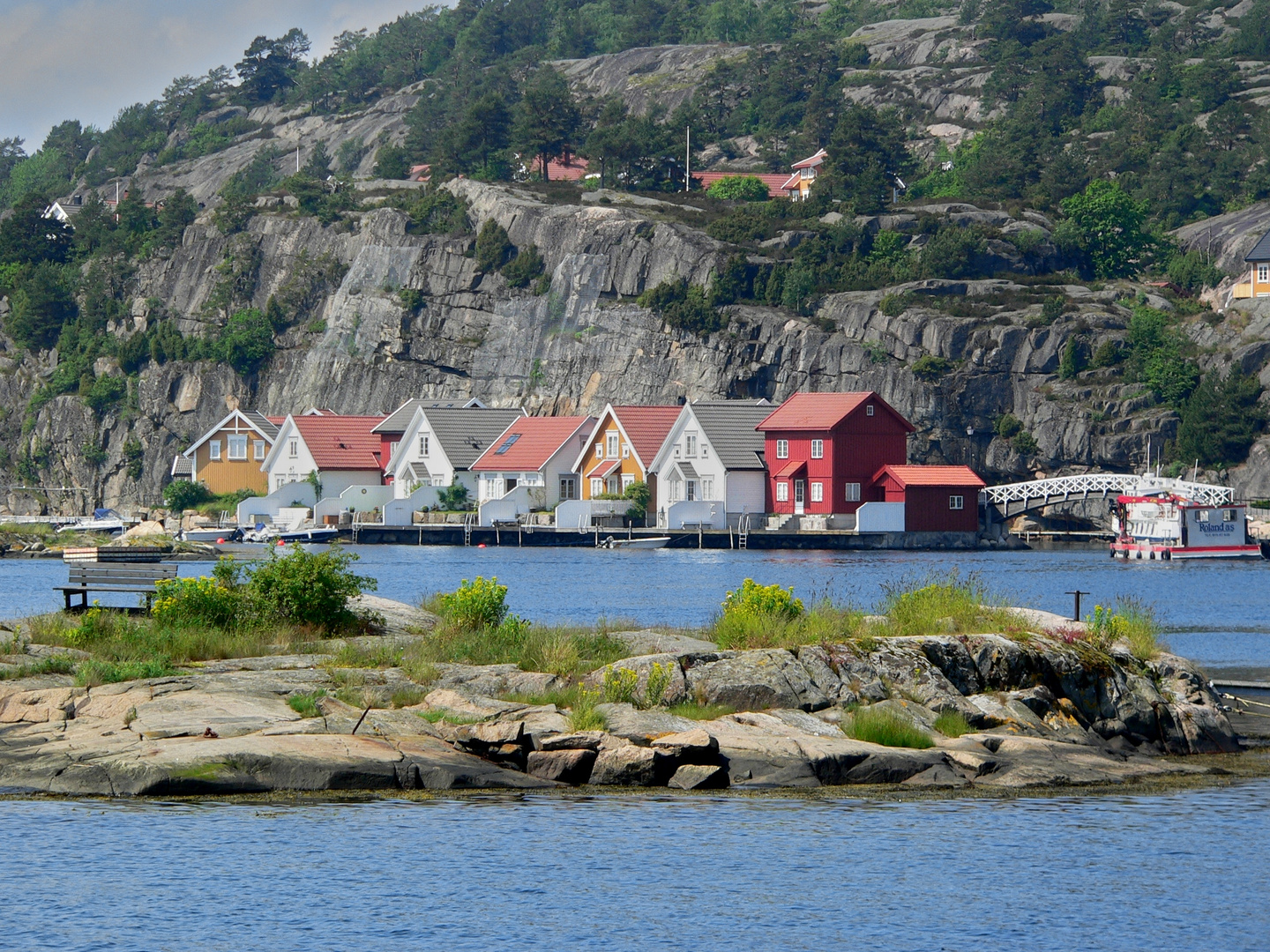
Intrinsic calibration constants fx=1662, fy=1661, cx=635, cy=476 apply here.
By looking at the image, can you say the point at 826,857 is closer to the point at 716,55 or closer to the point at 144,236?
the point at 144,236

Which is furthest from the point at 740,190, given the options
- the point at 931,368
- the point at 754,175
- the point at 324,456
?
the point at 324,456

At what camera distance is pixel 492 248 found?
119 meters

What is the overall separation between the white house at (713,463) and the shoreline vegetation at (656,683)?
59.7 m

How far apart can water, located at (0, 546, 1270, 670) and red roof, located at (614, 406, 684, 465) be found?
8.69 m

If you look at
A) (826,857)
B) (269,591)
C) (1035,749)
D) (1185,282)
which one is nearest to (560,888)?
(826,857)

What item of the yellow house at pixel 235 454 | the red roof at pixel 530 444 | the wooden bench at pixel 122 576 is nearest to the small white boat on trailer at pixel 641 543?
the red roof at pixel 530 444

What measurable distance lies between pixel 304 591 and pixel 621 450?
65914mm

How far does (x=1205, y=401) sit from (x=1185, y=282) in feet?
69.9

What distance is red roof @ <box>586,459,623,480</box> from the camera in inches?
3553

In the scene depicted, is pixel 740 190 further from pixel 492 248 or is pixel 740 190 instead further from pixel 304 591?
pixel 304 591

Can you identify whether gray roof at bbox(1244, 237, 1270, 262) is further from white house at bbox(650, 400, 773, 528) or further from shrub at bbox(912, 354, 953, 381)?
white house at bbox(650, 400, 773, 528)

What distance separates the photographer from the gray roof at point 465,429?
96000 millimetres

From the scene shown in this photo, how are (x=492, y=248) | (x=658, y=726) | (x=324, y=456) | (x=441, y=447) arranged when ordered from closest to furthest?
(x=658, y=726)
(x=441, y=447)
(x=324, y=456)
(x=492, y=248)

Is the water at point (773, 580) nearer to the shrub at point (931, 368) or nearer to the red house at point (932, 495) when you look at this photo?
the red house at point (932, 495)
